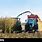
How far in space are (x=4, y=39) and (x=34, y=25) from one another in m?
3.42

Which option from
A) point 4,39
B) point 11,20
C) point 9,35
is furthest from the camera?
point 11,20

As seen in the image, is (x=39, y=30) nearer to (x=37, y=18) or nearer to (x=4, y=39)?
(x=37, y=18)

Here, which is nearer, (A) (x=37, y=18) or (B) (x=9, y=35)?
(B) (x=9, y=35)

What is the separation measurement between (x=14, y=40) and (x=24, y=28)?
66.0 inches

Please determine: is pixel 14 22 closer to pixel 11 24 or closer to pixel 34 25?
pixel 11 24

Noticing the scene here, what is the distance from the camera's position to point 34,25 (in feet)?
65.3

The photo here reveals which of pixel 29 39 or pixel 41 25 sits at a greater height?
pixel 41 25

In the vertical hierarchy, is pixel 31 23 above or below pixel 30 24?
above

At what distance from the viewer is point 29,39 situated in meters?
20.2

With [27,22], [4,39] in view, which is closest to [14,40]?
[4,39]

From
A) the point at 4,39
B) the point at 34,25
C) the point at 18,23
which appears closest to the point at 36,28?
the point at 34,25

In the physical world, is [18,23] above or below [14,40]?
above

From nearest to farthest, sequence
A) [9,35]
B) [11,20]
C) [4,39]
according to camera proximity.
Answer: [9,35] < [4,39] < [11,20]

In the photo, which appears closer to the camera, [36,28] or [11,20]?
[36,28]
